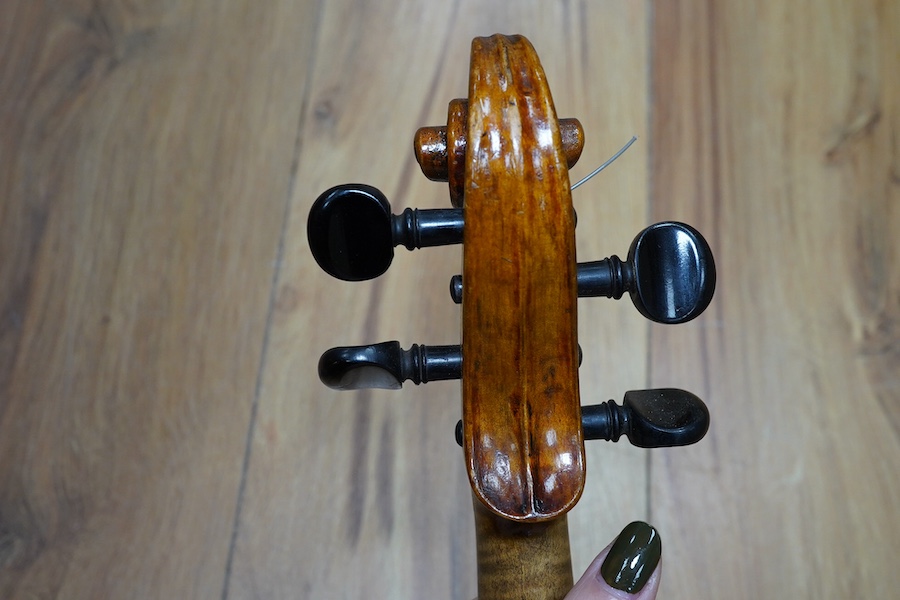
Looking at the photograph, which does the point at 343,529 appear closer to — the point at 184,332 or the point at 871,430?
the point at 184,332

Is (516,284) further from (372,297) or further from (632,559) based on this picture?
(372,297)

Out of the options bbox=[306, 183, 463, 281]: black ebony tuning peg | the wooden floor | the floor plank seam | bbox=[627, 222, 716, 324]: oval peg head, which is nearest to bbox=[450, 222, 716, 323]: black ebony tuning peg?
bbox=[627, 222, 716, 324]: oval peg head

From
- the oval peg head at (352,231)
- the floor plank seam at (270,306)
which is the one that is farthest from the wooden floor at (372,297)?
the oval peg head at (352,231)

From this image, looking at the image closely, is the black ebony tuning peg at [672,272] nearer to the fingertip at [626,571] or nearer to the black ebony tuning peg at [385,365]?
the black ebony tuning peg at [385,365]

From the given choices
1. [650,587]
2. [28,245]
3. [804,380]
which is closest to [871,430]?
[804,380]

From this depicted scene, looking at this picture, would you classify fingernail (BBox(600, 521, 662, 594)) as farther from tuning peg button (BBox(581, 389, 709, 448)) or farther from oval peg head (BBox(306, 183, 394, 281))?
oval peg head (BBox(306, 183, 394, 281))

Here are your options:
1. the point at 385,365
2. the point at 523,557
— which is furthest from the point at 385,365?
the point at 523,557

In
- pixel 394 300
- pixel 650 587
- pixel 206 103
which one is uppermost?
pixel 206 103
